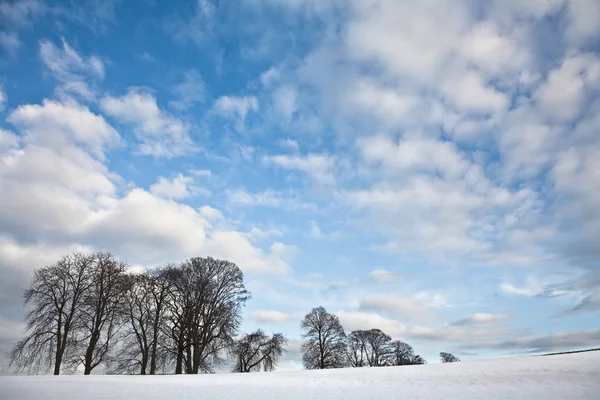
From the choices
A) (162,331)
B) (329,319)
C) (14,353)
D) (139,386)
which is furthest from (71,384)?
(329,319)

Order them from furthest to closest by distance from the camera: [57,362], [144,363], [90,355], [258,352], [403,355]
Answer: [403,355], [258,352], [144,363], [90,355], [57,362]

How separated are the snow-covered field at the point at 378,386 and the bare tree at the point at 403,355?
5015 centimetres

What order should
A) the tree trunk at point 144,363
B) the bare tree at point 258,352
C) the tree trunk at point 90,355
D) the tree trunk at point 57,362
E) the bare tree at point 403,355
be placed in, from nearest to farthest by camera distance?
1. the tree trunk at point 57,362
2. the tree trunk at point 90,355
3. the tree trunk at point 144,363
4. the bare tree at point 258,352
5. the bare tree at point 403,355

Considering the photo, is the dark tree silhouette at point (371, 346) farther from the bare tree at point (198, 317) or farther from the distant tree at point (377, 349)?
the bare tree at point (198, 317)

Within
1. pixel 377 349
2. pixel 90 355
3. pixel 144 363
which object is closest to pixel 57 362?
pixel 90 355

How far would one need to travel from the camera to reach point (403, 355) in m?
73.4

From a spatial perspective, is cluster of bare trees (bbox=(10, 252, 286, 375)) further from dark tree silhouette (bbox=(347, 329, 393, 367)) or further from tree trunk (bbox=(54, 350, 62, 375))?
dark tree silhouette (bbox=(347, 329, 393, 367))

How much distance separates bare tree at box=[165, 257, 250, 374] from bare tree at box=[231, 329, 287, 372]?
9.71 m

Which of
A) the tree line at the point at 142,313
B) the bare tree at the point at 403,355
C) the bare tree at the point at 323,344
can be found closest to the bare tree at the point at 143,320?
the tree line at the point at 142,313

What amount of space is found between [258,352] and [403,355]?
37325mm

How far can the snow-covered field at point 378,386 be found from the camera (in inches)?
668

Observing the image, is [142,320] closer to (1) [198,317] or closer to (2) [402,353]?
(1) [198,317]

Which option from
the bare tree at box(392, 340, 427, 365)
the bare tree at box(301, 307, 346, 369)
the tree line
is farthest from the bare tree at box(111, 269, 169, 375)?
the bare tree at box(392, 340, 427, 365)

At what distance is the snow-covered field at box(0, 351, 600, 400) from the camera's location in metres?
17.0
